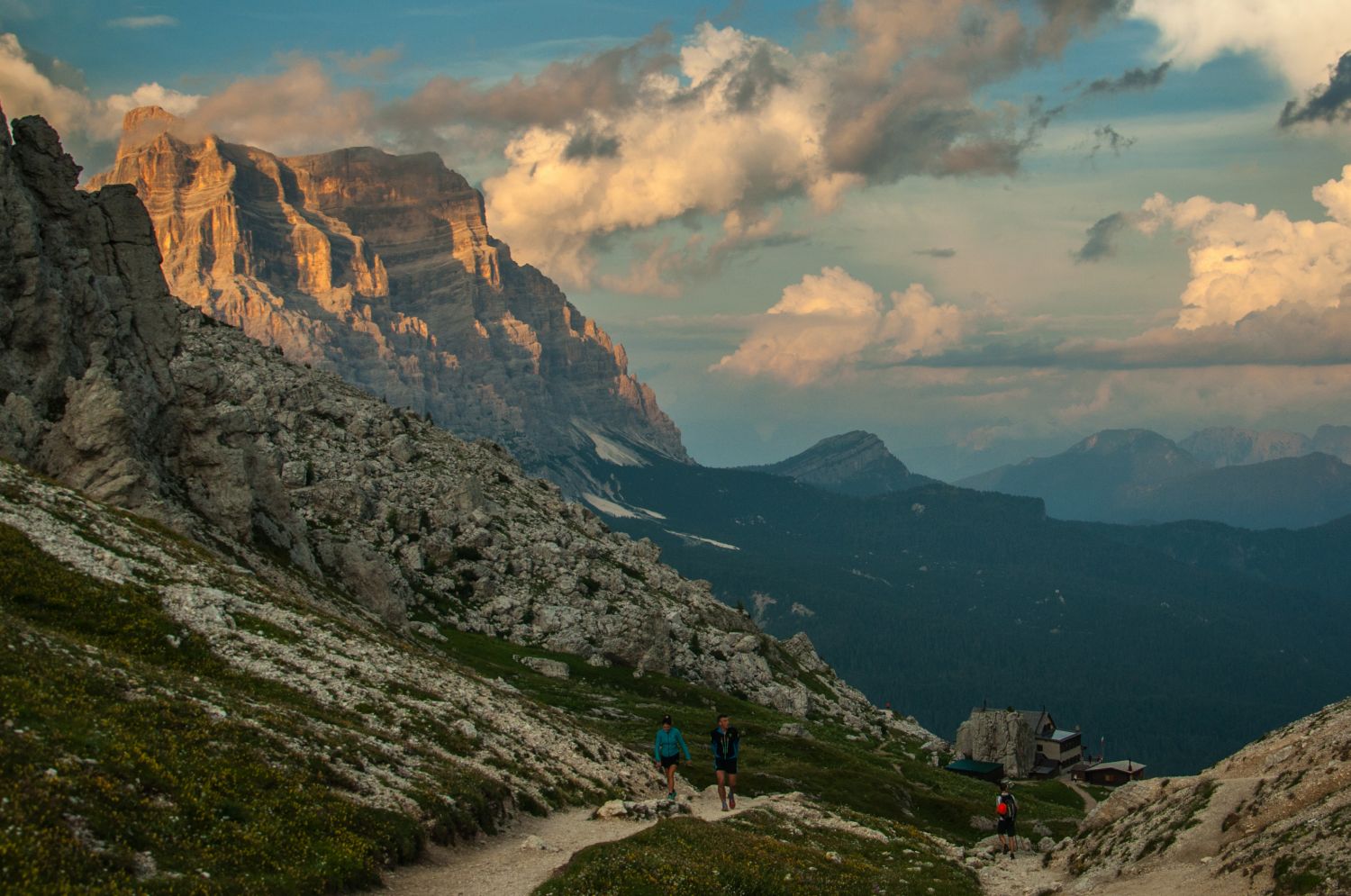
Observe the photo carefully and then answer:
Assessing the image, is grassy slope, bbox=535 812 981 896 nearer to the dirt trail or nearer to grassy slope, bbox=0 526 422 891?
the dirt trail

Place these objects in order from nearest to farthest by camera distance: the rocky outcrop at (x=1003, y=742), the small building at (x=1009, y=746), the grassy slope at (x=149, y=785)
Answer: the grassy slope at (x=149, y=785) → the rocky outcrop at (x=1003, y=742) → the small building at (x=1009, y=746)

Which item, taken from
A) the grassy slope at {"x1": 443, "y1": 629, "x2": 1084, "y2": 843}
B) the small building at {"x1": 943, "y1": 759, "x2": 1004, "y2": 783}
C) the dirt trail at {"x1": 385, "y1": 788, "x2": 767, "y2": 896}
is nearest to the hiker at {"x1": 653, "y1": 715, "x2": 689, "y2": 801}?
the dirt trail at {"x1": 385, "y1": 788, "x2": 767, "y2": 896}

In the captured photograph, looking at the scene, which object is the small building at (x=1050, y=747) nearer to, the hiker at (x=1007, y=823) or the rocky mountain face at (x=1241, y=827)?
the hiker at (x=1007, y=823)

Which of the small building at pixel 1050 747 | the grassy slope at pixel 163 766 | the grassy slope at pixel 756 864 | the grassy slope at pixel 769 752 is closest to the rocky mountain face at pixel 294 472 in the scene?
the grassy slope at pixel 769 752

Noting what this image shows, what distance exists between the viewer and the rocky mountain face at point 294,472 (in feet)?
226

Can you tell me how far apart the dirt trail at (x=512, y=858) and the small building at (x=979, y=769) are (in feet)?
286

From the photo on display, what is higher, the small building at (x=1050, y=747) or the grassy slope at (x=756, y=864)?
the grassy slope at (x=756, y=864)

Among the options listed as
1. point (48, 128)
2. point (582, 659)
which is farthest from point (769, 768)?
point (48, 128)

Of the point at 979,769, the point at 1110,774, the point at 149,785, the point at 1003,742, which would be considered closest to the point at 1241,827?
the point at 149,785

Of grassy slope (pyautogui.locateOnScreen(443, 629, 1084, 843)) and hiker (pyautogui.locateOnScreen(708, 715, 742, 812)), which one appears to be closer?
hiker (pyautogui.locateOnScreen(708, 715, 742, 812))

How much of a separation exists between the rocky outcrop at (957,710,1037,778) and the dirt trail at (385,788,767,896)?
372 feet

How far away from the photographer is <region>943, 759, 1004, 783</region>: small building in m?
125

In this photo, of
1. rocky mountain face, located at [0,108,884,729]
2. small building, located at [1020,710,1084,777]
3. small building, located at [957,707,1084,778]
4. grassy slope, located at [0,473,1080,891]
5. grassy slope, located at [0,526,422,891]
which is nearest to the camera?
grassy slope, located at [0,526,422,891]

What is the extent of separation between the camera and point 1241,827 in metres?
37.6
